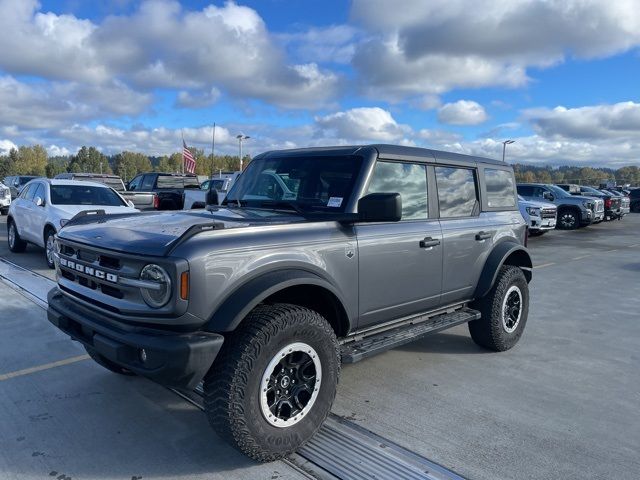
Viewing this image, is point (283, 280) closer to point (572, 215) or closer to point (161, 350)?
point (161, 350)

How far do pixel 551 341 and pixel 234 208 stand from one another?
3.83 meters

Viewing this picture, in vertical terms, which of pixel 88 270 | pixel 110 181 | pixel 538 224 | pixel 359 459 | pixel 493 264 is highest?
pixel 110 181

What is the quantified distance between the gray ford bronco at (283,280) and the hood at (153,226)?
1 cm

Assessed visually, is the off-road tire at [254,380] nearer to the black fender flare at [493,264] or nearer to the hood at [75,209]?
the black fender flare at [493,264]

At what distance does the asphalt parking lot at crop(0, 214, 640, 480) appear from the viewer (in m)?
3.07

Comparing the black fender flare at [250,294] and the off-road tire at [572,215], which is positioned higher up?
the black fender flare at [250,294]

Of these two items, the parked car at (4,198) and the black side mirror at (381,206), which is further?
the parked car at (4,198)

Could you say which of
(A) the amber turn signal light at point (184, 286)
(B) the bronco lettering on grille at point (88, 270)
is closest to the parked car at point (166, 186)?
(B) the bronco lettering on grille at point (88, 270)

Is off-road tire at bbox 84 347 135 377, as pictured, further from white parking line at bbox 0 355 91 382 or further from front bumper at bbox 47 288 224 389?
front bumper at bbox 47 288 224 389

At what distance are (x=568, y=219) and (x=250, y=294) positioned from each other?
2129 cm

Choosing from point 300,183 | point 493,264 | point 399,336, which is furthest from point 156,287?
point 493,264

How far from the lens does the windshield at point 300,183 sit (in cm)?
392

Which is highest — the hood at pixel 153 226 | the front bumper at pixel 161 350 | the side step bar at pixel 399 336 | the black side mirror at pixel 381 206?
the black side mirror at pixel 381 206

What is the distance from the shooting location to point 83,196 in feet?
31.9
